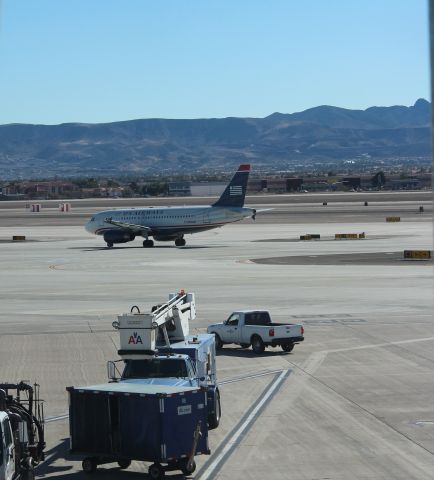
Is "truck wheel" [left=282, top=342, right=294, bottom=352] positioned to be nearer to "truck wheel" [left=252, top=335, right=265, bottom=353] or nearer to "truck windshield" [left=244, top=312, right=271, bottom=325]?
"truck wheel" [left=252, top=335, right=265, bottom=353]

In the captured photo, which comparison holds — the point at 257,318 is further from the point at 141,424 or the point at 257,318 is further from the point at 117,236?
the point at 117,236

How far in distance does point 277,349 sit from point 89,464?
2067 cm

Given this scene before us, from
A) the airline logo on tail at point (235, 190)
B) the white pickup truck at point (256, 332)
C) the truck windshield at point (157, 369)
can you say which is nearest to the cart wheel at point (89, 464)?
the truck windshield at point (157, 369)

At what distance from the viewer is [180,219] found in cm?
11169

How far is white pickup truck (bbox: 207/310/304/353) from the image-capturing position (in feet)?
140

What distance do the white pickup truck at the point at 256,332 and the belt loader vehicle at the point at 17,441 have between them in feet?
62.5

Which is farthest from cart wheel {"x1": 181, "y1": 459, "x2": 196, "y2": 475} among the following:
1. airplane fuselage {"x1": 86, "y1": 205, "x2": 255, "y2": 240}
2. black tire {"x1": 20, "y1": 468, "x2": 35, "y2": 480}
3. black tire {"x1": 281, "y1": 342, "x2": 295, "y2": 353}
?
airplane fuselage {"x1": 86, "y1": 205, "x2": 255, "y2": 240}

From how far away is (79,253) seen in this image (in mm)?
101625

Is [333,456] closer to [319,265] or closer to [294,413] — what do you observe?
[294,413]

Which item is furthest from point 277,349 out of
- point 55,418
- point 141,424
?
point 141,424

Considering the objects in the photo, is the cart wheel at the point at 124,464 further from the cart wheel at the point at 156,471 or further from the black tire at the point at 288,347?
the black tire at the point at 288,347

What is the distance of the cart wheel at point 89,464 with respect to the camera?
24312 millimetres

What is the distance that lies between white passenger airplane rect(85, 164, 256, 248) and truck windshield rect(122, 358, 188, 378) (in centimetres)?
8375

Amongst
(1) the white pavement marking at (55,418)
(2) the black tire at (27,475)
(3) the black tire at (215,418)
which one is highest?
(2) the black tire at (27,475)
